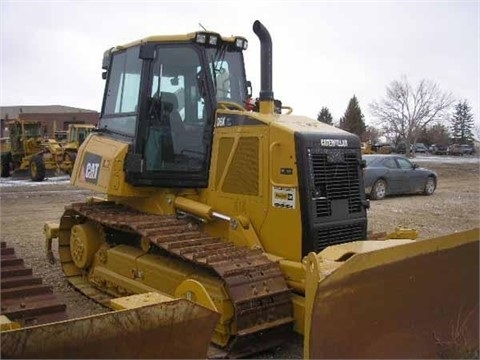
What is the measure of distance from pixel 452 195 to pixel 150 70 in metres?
16.0

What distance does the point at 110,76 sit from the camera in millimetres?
7246

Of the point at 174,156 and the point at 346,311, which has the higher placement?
the point at 174,156

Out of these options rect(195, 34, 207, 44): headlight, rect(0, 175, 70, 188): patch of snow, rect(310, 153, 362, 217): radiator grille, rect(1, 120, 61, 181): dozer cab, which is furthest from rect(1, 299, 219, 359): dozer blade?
rect(1, 120, 61, 181): dozer cab

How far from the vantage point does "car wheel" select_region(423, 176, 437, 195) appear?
19406 mm

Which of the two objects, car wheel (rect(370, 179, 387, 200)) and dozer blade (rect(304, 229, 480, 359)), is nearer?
dozer blade (rect(304, 229, 480, 359))

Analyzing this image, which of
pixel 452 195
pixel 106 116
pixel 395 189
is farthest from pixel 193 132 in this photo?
pixel 452 195

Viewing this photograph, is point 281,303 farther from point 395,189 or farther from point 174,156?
point 395,189

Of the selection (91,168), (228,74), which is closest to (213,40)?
(228,74)

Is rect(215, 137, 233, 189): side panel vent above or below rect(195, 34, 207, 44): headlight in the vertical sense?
below

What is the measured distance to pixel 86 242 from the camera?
6.96 m

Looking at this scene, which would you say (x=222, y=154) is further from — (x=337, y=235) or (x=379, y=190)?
(x=379, y=190)

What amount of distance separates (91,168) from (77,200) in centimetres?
920

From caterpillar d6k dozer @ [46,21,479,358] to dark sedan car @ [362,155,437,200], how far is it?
36.7 feet

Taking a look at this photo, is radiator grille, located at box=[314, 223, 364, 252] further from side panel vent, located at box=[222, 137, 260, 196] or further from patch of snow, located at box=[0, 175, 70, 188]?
patch of snow, located at box=[0, 175, 70, 188]
